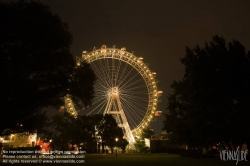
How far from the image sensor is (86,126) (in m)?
49.6

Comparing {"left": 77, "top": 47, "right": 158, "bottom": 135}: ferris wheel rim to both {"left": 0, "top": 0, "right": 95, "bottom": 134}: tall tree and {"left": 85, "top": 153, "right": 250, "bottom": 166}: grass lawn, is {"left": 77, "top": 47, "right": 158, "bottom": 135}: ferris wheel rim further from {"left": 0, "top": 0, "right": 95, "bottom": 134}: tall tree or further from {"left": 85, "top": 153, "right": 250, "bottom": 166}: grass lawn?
{"left": 0, "top": 0, "right": 95, "bottom": 134}: tall tree

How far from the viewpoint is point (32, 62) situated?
18281 mm

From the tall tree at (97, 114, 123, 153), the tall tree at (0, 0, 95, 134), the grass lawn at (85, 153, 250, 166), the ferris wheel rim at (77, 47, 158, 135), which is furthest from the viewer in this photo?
the tall tree at (97, 114, 123, 153)

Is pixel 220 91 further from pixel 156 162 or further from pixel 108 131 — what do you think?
pixel 108 131

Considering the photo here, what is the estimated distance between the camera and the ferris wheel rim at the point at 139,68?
4494 centimetres

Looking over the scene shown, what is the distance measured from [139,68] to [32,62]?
28845mm

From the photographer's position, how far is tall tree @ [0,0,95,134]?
17.4 metres

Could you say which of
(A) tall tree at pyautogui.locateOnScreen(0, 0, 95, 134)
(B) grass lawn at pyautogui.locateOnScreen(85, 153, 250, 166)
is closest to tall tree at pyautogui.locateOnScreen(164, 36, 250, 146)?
(B) grass lawn at pyautogui.locateOnScreen(85, 153, 250, 166)

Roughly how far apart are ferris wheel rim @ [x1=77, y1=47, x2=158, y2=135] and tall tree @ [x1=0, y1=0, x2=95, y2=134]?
24.9 metres

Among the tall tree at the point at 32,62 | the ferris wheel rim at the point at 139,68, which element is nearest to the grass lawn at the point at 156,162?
the tall tree at the point at 32,62

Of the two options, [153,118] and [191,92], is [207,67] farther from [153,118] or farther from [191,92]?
[153,118]

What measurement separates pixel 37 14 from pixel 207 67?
13.6 metres

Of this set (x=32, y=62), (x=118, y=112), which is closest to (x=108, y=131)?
(x=118, y=112)

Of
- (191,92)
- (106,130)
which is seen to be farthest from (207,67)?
(106,130)
